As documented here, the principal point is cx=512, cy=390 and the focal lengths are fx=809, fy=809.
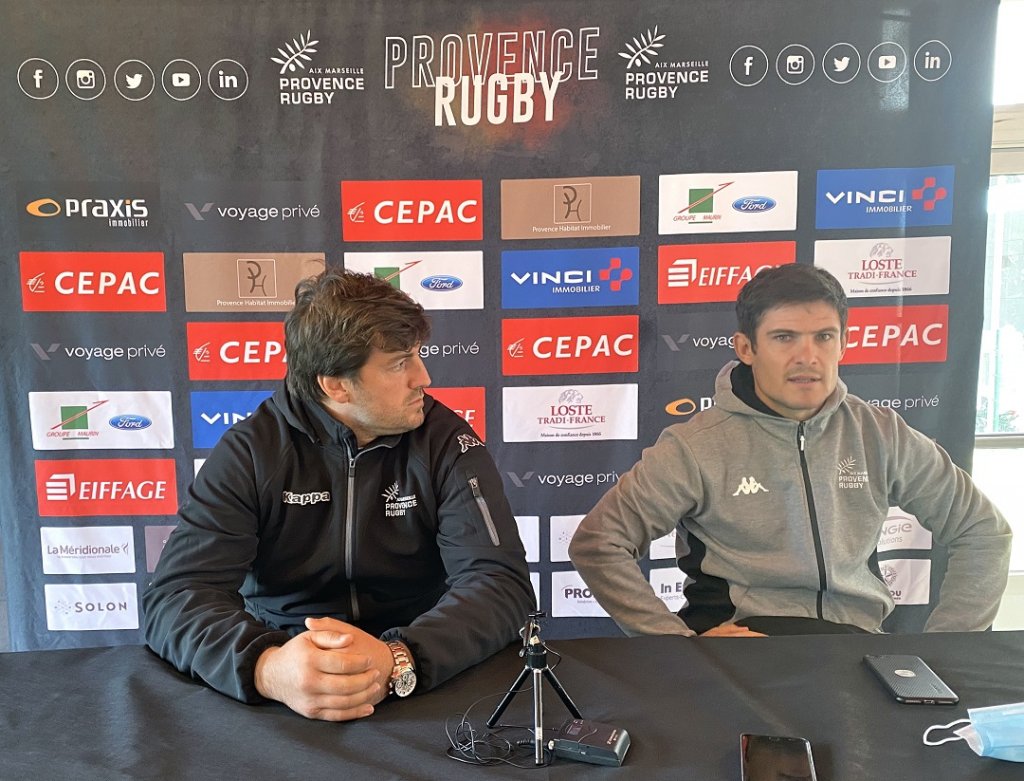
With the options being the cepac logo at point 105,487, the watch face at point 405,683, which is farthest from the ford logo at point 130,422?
the watch face at point 405,683

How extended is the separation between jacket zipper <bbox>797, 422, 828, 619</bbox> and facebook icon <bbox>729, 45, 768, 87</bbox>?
1.35 meters

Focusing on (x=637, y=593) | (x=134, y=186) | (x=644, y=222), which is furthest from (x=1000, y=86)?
(x=134, y=186)

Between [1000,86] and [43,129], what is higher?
[1000,86]

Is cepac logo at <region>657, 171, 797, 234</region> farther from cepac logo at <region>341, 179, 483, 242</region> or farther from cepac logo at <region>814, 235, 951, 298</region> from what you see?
cepac logo at <region>341, 179, 483, 242</region>

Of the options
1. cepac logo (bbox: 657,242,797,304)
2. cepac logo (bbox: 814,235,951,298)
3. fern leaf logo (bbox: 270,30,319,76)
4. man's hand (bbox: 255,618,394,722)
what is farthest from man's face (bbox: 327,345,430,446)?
cepac logo (bbox: 814,235,951,298)

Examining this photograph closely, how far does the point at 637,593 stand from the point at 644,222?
1.38m

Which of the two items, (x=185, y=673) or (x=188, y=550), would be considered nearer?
(x=185, y=673)

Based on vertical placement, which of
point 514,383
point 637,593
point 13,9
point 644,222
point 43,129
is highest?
point 13,9

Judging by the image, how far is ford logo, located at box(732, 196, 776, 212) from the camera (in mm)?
2666

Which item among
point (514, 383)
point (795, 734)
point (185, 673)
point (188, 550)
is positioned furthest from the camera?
point (514, 383)

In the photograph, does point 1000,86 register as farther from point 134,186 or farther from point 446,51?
point 134,186

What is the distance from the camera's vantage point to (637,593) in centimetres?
173

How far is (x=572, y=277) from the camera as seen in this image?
2.68m

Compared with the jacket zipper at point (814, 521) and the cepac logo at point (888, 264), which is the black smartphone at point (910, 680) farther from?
the cepac logo at point (888, 264)
